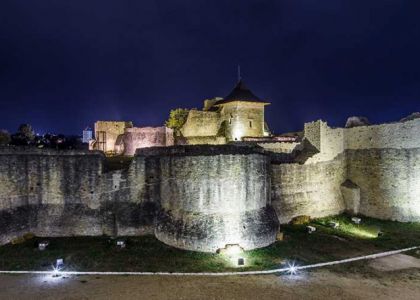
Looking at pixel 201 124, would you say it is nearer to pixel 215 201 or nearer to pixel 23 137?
pixel 215 201

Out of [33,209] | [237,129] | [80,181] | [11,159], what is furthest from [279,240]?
[237,129]

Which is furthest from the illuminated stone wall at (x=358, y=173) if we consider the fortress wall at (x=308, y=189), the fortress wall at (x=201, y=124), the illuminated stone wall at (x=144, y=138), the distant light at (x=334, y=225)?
the illuminated stone wall at (x=144, y=138)

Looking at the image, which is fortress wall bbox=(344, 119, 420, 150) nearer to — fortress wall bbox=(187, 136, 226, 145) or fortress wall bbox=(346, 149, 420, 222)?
fortress wall bbox=(346, 149, 420, 222)

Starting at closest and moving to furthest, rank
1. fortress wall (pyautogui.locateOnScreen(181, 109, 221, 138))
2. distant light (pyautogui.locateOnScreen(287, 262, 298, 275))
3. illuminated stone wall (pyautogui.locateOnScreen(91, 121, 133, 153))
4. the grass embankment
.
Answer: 1. distant light (pyautogui.locateOnScreen(287, 262, 298, 275))
2. the grass embankment
3. illuminated stone wall (pyautogui.locateOnScreen(91, 121, 133, 153))
4. fortress wall (pyautogui.locateOnScreen(181, 109, 221, 138))

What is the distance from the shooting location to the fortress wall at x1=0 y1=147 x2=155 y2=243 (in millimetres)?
16812

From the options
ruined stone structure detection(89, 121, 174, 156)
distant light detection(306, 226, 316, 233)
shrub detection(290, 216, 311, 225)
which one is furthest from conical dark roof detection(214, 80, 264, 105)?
distant light detection(306, 226, 316, 233)

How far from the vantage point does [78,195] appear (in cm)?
1712

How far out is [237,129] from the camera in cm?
3038

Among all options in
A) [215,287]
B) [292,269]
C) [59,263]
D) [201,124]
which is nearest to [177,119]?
[201,124]

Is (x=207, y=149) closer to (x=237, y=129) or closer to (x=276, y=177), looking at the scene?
(x=276, y=177)

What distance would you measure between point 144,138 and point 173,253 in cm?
1395

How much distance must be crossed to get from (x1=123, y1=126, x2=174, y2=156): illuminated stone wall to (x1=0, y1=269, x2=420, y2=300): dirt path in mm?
15032

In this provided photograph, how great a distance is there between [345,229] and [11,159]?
17.7 m

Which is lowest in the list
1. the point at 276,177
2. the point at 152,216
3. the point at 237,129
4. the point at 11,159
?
the point at 152,216
